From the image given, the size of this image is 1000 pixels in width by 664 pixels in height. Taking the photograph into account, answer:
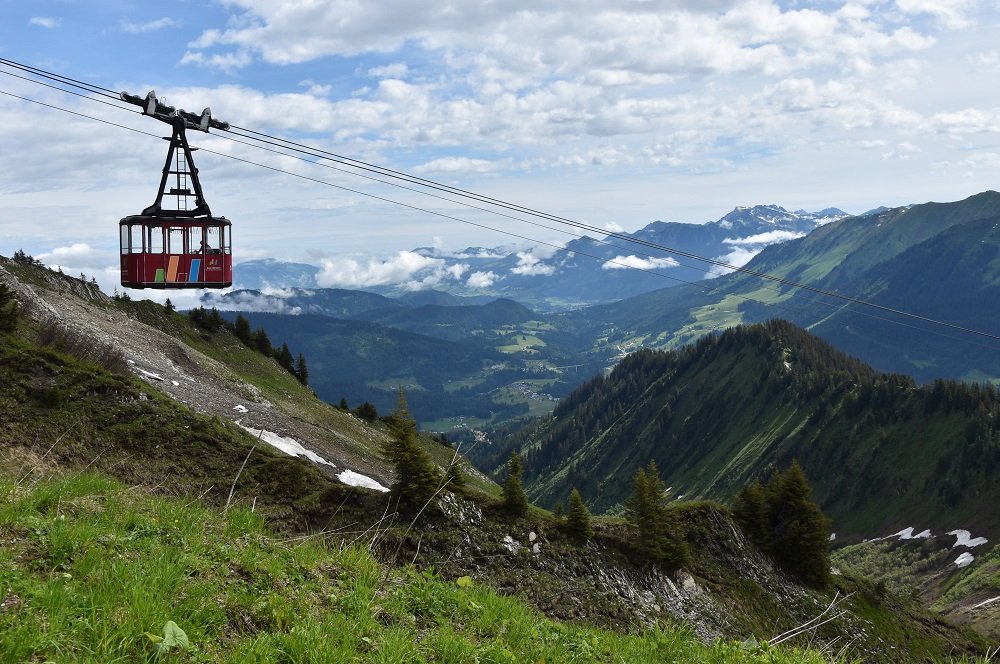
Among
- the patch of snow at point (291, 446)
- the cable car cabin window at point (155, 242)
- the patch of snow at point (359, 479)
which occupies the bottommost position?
the patch of snow at point (359, 479)

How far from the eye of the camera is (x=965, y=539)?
413ft

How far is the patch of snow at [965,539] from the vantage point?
401 ft

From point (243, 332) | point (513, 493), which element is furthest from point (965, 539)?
point (243, 332)

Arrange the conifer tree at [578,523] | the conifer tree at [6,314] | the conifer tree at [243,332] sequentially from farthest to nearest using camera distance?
the conifer tree at [243,332]
the conifer tree at [6,314]
the conifer tree at [578,523]

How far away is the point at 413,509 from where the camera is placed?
2958 cm

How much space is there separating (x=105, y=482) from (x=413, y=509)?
18186 mm

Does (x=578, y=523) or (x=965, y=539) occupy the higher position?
(x=578, y=523)

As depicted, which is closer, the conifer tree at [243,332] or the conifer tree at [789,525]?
the conifer tree at [789,525]

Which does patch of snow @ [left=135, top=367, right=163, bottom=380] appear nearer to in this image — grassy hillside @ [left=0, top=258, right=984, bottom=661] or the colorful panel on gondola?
grassy hillside @ [left=0, top=258, right=984, bottom=661]

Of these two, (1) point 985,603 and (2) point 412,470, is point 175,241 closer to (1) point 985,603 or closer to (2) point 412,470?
(2) point 412,470

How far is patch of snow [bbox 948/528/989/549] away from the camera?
401 feet

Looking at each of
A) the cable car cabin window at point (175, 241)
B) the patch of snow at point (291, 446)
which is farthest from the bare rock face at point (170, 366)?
the cable car cabin window at point (175, 241)

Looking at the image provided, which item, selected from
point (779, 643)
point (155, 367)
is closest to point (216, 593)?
point (779, 643)

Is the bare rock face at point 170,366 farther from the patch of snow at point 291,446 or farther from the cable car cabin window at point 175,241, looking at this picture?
the cable car cabin window at point 175,241
